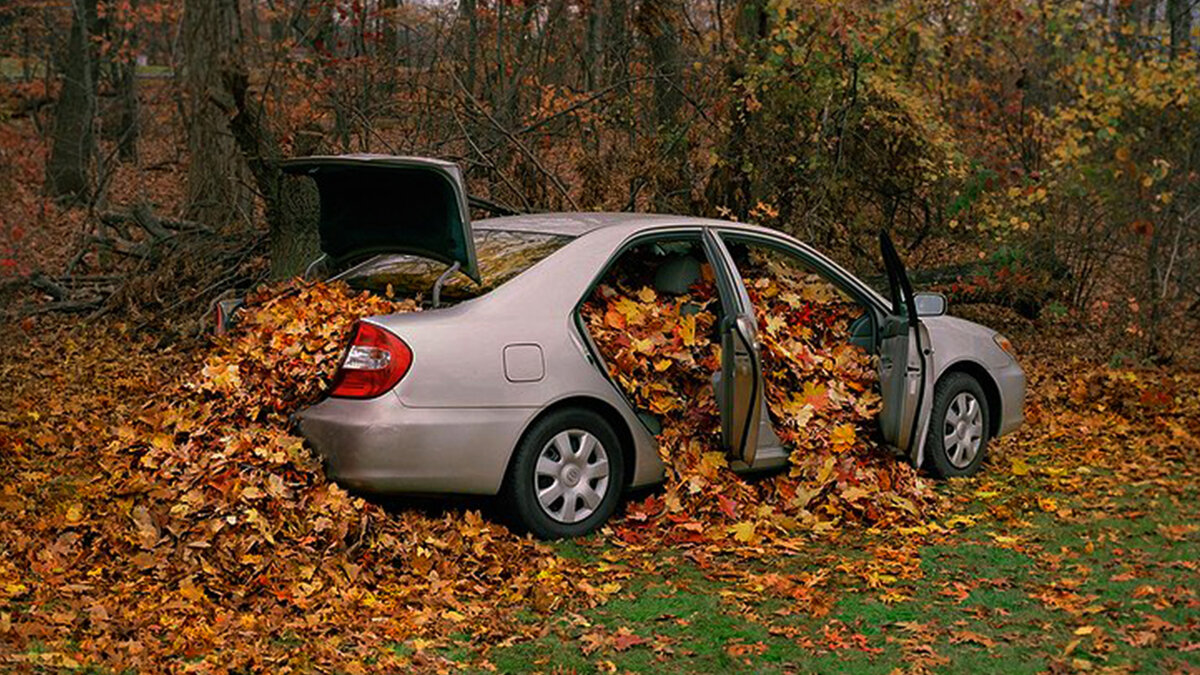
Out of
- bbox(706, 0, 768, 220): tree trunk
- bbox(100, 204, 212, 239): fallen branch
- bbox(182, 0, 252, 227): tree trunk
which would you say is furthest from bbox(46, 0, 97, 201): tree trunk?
bbox(706, 0, 768, 220): tree trunk

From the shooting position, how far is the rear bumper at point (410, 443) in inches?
247

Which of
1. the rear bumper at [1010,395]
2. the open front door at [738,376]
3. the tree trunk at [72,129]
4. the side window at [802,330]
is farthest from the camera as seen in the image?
the tree trunk at [72,129]

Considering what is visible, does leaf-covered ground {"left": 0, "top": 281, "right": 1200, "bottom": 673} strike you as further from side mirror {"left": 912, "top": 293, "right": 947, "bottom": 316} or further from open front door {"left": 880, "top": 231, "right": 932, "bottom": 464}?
side mirror {"left": 912, "top": 293, "right": 947, "bottom": 316}

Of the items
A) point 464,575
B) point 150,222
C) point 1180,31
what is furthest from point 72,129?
point 464,575

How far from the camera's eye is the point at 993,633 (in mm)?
5578

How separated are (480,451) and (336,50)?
14193 mm

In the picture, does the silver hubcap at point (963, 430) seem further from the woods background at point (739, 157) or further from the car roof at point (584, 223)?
the woods background at point (739, 157)

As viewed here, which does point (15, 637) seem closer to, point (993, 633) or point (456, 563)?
point (456, 563)

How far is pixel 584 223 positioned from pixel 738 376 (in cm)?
123

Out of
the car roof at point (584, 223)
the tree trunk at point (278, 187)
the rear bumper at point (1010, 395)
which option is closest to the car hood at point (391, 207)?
the car roof at point (584, 223)

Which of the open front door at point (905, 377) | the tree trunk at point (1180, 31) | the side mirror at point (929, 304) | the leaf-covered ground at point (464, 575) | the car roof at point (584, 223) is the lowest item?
the leaf-covered ground at point (464, 575)

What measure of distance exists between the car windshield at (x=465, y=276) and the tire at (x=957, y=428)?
2662 millimetres

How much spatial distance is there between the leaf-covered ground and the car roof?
1024mm

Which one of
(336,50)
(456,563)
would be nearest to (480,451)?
(456,563)
